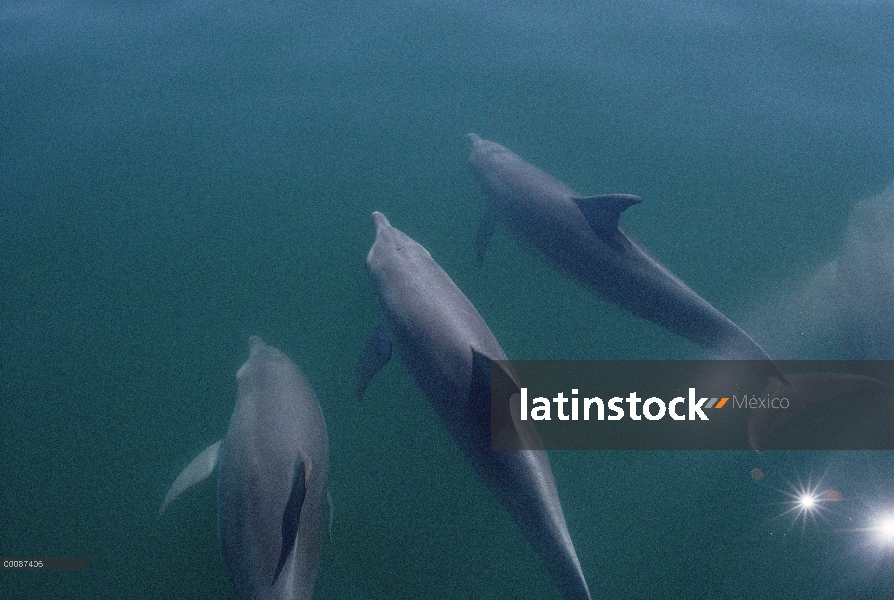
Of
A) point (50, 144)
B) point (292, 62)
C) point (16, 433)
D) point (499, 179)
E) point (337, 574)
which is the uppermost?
point (292, 62)

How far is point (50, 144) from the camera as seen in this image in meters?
10.2

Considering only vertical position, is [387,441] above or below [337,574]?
above

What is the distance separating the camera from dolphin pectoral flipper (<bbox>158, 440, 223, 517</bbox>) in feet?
19.9

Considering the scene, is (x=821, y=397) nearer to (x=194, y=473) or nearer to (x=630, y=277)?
(x=630, y=277)

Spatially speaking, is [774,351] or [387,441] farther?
[774,351]

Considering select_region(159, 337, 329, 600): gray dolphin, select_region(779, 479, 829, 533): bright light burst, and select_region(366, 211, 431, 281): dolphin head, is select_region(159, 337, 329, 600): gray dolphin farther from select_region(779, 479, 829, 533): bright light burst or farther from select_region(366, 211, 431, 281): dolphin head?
select_region(779, 479, 829, 533): bright light burst

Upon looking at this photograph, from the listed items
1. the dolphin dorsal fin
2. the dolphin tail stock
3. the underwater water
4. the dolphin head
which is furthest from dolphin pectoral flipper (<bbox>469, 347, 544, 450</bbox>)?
the dolphin tail stock

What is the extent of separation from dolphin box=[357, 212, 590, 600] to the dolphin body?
5.78 feet

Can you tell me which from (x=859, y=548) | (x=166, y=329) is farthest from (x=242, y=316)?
(x=859, y=548)

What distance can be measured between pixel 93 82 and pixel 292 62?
4.25 metres

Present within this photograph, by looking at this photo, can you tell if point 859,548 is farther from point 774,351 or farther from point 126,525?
point 126,525

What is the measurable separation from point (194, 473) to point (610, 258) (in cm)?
578

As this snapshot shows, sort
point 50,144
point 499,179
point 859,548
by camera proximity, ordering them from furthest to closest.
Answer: point 50,144, point 499,179, point 859,548

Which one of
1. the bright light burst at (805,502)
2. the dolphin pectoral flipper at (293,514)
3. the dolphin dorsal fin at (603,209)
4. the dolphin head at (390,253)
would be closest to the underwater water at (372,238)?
the bright light burst at (805,502)
